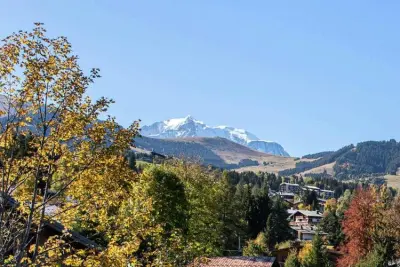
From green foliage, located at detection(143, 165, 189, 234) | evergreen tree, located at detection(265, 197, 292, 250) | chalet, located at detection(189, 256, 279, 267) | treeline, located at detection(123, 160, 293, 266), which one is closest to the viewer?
chalet, located at detection(189, 256, 279, 267)

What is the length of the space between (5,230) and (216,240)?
42822 millimetres

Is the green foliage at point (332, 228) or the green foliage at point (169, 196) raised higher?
the green foliage at point (169, 196)

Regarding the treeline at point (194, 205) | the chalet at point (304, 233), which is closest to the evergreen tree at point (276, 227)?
the chalet at point (304, 233)

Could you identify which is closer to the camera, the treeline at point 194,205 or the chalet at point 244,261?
the chalet at point 244,261

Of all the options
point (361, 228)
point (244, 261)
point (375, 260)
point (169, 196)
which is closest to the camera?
point (244, 261)

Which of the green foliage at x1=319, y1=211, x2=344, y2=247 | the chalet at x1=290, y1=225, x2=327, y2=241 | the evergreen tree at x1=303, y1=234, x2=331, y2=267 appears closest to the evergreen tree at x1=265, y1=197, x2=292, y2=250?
the green foliage at x1=319, y1=211, x2=344, y2=247

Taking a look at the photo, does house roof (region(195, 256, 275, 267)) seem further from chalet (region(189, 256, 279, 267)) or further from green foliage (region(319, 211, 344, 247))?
green foliage (region(319, 211, 344, 247))

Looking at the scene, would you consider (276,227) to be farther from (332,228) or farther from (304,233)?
(304,233)

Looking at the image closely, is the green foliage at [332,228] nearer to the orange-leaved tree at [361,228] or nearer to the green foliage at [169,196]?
the orange-leaved tree at [361,228]

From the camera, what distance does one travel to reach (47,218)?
12.8 meters

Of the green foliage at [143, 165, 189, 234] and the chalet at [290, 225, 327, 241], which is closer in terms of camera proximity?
the green foliage at [143, 165, 189, 234]

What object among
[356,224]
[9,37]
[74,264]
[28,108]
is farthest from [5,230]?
[356,224]

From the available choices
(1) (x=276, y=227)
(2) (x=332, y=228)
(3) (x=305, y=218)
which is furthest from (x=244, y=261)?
(3) (x=305, y=218)

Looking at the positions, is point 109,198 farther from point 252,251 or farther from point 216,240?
point 252,251
